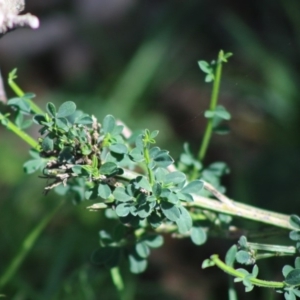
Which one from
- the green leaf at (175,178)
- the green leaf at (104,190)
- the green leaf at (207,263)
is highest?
the green leaf at (175,178)

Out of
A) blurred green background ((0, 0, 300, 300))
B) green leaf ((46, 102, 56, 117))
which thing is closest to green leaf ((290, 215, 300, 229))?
green leaf ((46, 102, 56, 117))

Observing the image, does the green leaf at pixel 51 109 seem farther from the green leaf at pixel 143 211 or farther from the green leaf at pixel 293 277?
the green leaf at pixel 293 277

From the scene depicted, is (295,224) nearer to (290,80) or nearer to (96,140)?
(96,140)

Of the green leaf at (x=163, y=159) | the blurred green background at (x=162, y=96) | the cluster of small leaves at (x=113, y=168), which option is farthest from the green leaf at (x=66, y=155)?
the blurred green background at (x=162, y=96)

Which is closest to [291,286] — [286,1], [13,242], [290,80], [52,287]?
[52,287]

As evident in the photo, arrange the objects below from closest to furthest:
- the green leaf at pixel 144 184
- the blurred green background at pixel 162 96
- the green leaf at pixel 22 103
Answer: the green leaf at pixel 144 184 < the green leaf at pixel 22 103 < the blurred green background at pixel 162 96

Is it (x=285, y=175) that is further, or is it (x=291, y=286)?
(x=285, y=175)
